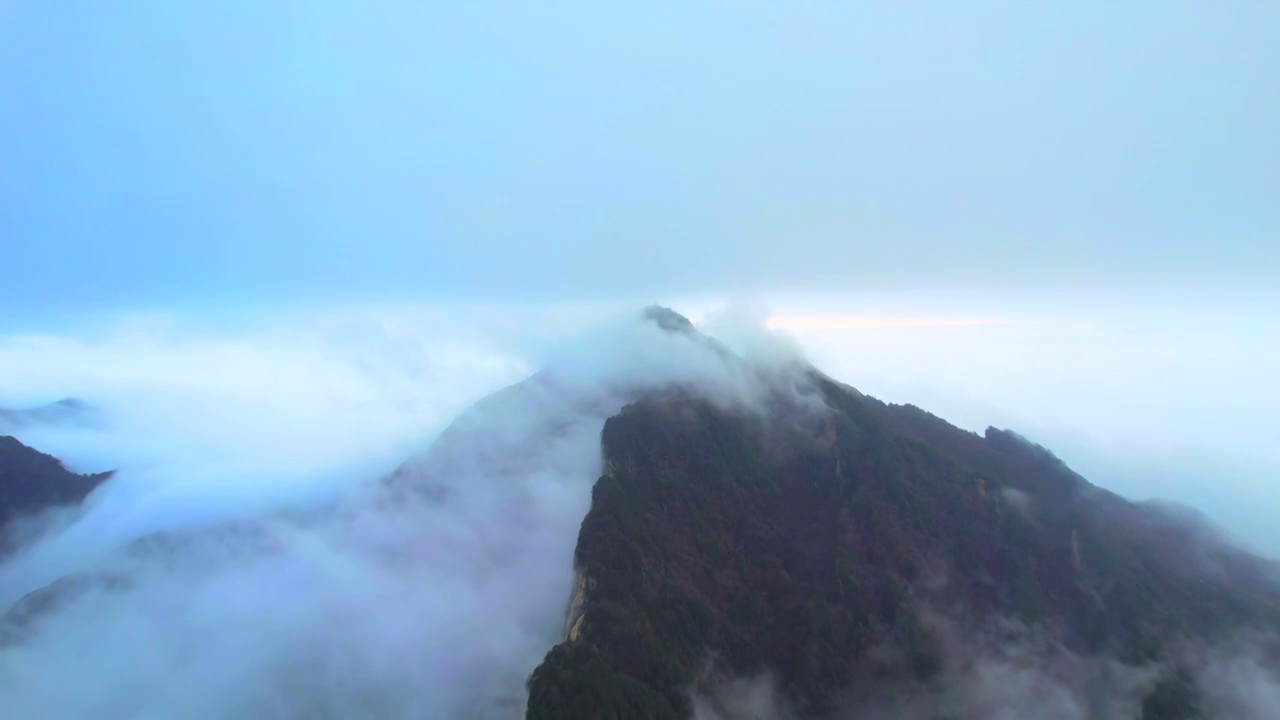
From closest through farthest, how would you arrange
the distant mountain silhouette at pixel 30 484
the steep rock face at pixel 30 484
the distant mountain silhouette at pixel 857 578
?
the distant mountain silhouette at pixel 857 578
the distant mountain silhouette at pixel 30 484
the steep rock face at pixel 30 484

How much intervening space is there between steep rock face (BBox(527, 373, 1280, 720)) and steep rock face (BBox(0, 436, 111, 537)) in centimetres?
14659

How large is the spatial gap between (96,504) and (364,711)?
12660 centimetres

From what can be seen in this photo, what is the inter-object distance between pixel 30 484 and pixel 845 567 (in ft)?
616

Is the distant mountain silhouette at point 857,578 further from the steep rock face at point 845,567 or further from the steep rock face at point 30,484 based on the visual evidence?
the steep rock face at point 30,484

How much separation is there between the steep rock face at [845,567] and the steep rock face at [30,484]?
147 metres

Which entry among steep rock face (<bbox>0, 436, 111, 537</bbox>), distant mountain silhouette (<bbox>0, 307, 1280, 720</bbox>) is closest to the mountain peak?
distant mountain silhouette (<bbox>0, 307, 1280, 720</bbox>)

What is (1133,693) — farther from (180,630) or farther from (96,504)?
(96,504)

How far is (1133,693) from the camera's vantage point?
74812mm

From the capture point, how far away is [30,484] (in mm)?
146750

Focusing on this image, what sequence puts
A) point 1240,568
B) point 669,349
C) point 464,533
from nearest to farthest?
1. point 1240,568
2. point 464,533
3. point 669,349

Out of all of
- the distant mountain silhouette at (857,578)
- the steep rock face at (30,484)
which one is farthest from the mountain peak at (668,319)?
the steep rock face at (30,484)

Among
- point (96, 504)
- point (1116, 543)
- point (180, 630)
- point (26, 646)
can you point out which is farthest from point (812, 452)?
point (96, 504)

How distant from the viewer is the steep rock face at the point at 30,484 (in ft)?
465

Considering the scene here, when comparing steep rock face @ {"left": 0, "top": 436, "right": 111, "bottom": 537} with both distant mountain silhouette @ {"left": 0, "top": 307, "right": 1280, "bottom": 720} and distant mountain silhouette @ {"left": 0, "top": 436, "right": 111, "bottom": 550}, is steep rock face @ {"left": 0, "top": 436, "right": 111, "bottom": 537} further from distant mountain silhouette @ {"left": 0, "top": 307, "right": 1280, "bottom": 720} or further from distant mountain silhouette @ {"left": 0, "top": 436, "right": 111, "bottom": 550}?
distant mountain silhouette @ {"left": 0, "top": 307, "right": 1280, "bottom": 720}
